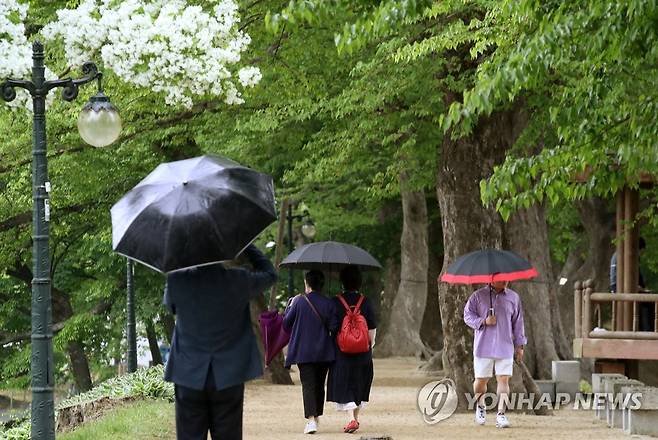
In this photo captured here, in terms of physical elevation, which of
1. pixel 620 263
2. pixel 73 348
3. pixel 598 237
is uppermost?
pixel 598 237

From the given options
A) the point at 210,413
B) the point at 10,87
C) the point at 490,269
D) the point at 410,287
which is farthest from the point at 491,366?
the point at 410,287

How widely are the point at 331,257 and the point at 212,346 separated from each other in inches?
274

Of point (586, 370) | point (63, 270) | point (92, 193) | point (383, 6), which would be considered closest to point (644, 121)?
point (383, 6)

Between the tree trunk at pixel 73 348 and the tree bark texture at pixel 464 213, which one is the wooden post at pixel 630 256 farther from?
the tree trunk at pixel 73 348

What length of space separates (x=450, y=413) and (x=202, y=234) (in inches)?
382

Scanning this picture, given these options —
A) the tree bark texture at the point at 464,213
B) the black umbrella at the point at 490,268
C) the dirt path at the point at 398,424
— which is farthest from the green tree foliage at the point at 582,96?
the tree bark texture at the point at 464,213

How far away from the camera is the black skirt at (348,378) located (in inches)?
548

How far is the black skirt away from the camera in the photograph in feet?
45.7

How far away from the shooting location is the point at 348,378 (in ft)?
45.9

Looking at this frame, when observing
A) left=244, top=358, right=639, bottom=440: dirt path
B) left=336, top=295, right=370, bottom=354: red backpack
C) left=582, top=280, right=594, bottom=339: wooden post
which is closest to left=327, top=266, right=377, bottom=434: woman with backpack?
left=336, top=295, right=370, bottom=354: red backpack

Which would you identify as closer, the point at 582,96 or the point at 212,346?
the point at 212,346

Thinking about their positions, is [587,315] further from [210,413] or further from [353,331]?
[210,413]

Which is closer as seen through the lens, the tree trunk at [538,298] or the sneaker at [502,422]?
the sneaker at [502,422]

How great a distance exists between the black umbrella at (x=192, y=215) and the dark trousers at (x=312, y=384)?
591 cm
